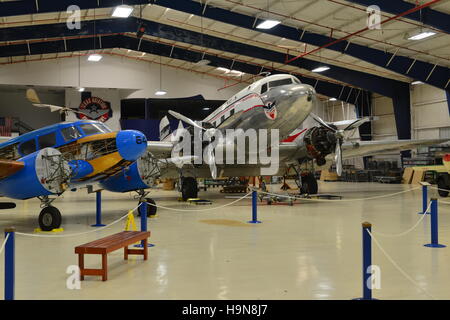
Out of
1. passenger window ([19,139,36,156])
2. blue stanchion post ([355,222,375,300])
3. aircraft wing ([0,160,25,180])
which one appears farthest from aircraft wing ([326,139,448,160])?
blue stanchion post ([355,222,375,300])

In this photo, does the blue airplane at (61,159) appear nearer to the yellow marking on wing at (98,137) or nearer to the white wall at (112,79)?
the yellow marking on wing at (98,137)

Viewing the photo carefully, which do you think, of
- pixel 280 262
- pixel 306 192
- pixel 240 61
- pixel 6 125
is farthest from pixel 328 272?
pixel 6 125

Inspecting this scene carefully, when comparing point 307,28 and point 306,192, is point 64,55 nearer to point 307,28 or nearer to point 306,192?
point 307,28

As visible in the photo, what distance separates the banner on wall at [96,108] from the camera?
1357 inches

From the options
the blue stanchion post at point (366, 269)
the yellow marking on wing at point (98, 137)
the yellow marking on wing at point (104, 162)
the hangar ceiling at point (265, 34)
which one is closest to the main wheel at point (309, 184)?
the hangar ceiling at point (265, 34)

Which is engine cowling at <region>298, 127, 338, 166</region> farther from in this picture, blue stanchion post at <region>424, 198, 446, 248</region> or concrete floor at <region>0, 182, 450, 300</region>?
blue stanchion post at <region>424, 198, 446, 248</region>

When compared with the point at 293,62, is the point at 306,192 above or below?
below

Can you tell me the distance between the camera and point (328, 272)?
18.3 feet

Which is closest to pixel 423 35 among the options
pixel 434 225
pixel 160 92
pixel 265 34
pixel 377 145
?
pixel 377 145

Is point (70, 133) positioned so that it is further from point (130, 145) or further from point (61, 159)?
point (130, 145)

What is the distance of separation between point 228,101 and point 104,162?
7321 millimetres

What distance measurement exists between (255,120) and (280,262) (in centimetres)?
875

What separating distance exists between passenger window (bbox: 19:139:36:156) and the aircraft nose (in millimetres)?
2389

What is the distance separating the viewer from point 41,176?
8.89 meters
